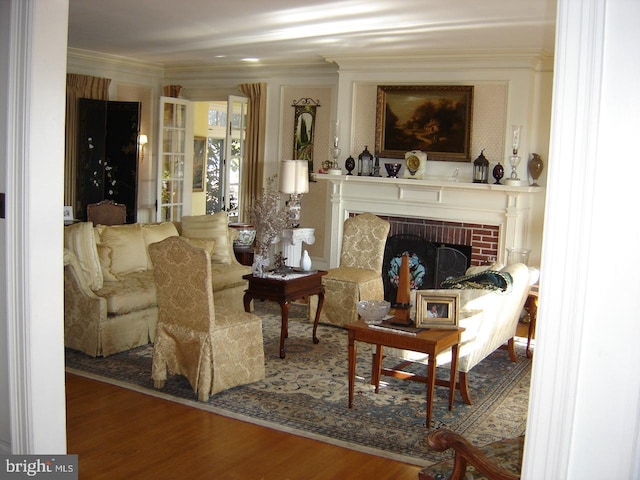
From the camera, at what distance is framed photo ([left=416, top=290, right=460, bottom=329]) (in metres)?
4.52

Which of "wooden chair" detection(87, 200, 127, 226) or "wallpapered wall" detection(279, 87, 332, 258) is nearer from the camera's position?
"wooden chair" detection(87, 200, 127, 226)

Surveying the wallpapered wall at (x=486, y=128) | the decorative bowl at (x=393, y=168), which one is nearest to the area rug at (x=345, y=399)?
the wallpapered wall at (x=486, y=128)

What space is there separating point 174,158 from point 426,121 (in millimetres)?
3827

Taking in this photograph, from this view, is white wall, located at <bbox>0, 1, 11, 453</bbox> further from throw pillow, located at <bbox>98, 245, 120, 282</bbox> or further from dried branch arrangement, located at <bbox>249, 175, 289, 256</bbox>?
dried branch arrangement, located at <bbox>249, 175, 289, 256</bbox>

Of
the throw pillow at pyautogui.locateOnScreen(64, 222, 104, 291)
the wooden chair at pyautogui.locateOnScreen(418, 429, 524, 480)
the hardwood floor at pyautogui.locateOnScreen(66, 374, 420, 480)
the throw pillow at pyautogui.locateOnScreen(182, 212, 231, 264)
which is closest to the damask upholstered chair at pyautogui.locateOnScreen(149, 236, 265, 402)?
the hardwood floor at pyautogui.locateOnScreen(66, 374, 420, 480)

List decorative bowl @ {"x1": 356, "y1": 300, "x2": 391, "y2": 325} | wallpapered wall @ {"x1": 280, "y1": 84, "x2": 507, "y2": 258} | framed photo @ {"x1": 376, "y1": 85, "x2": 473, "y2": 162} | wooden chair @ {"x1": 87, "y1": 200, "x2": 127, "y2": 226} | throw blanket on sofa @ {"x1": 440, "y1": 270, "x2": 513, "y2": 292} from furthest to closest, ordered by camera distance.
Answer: wooden chair @ {"x1": 87, "y1": 200, "x2": 127, "y2": 226} < framed photo @ {"x1": 376, "y1": 85, "x2": 473, "y2": 162} < wallpapered wall @ {"x1": 280, "y1": 84, "x2": 507, "y2": 258} < throw blanket on sofa @ {"x1": 440, "y1": 270, "x2": 513, "y2": 292} < decorative bowl @ {"x1": 356, "y1": 300, "x2": 391, "y2": 325}

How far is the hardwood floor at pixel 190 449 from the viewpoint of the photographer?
12.3ft

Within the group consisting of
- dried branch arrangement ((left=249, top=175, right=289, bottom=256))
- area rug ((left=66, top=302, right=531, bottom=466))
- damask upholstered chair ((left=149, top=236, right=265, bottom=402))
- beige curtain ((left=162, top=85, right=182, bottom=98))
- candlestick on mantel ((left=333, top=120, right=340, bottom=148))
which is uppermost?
beige curtain ((left=162, top=85, right=182, bottom=98))

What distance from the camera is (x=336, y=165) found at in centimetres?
838

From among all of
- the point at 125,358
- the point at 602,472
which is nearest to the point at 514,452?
the point at 602,472

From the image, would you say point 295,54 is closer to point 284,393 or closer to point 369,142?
point 369,142

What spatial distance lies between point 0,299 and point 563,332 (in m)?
2.49

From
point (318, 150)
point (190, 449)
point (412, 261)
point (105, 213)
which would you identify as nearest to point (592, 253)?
point (190, 449)

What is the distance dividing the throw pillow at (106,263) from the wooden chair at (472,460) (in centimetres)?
396
